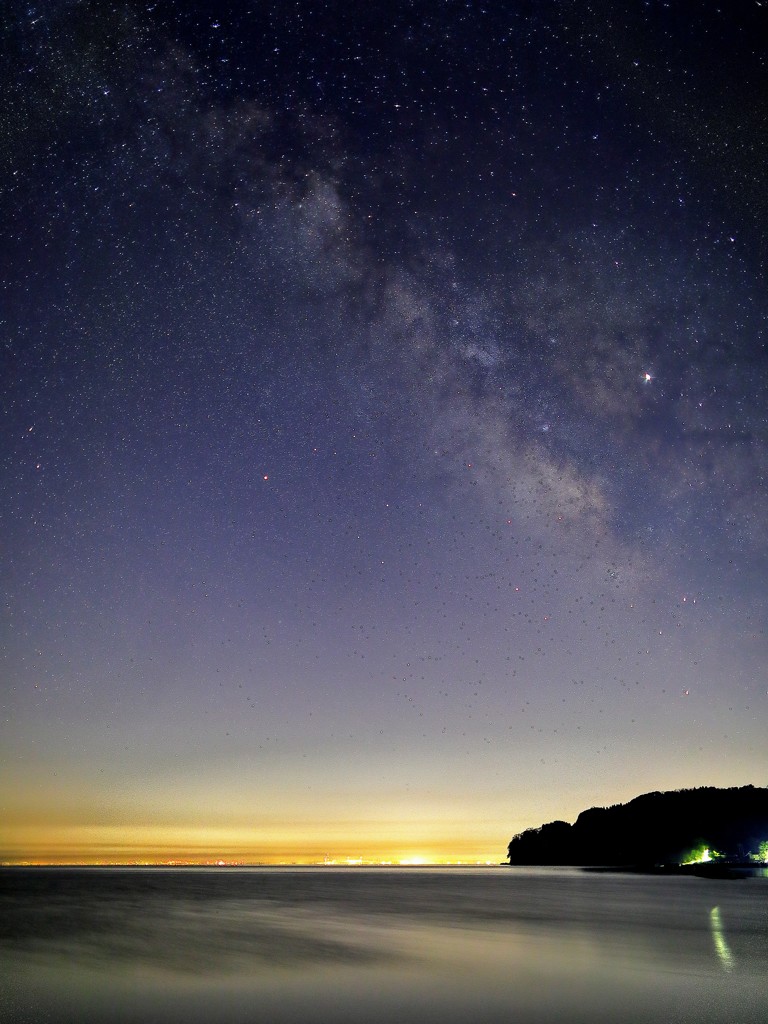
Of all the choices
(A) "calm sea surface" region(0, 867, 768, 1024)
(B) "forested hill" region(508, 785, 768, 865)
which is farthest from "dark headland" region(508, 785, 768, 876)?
(A) "calm sea surface" region(0, 867, 768, 1024)

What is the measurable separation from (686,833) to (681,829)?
3.05m

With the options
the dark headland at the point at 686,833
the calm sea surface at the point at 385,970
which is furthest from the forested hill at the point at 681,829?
the calm sea surface at the point at 385,970

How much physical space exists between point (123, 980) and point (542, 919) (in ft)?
74.2

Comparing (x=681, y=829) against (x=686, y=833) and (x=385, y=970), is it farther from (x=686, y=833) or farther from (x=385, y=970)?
(x=385, y=970)

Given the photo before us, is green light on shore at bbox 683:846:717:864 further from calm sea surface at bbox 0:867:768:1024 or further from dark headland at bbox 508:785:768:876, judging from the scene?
calm sea surface at bbox 0:867:768:1024

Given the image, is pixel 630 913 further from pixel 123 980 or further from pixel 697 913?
pixel 123 980

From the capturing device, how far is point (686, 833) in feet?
456

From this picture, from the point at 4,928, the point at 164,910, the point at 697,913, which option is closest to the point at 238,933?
the point at 4,928

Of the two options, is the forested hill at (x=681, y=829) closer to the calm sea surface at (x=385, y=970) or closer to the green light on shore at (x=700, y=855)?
the green light on shore at (x=700, y=855)

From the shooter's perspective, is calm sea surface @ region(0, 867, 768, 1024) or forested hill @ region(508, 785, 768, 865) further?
forested hill @ region(508, 785, 768, 865)

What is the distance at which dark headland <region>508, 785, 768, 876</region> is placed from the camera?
121 m

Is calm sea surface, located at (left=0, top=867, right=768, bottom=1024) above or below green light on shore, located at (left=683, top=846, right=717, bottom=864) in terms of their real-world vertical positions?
above

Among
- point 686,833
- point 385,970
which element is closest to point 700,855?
point 686,833

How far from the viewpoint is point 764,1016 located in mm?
11234
